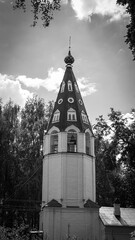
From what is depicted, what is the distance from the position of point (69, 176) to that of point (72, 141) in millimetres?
2830

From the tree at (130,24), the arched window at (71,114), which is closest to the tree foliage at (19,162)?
the arched window at (71,114)

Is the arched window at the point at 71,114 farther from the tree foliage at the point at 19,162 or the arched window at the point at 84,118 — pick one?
the tree foliage at the point at 19,162

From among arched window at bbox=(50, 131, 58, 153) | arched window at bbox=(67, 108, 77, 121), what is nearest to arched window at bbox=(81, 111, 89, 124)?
arched window at bbox=(67, 108, 77, 121)

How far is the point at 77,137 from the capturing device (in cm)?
2386

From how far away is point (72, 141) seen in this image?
23.9 m

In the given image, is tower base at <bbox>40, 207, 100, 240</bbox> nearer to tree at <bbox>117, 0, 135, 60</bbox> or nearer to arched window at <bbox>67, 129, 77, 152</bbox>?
arched window at <bbox>67, 129, 77, 152</bbox>

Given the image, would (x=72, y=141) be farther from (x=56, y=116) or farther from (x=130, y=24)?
(x=130, y=24)

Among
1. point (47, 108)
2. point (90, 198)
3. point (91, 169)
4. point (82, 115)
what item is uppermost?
point (47, 108)

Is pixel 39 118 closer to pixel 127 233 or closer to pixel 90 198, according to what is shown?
pixel 90 198

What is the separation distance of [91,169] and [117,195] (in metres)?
13.5

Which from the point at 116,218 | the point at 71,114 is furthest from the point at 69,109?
the point at 116,218

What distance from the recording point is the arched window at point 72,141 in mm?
23908

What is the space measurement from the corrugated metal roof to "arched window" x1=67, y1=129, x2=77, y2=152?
5553 mm

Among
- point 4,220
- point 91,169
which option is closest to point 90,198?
point 91,169
